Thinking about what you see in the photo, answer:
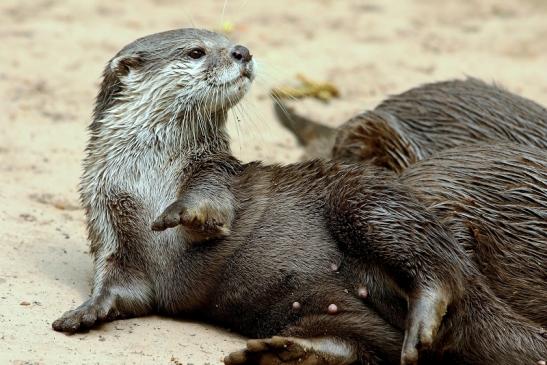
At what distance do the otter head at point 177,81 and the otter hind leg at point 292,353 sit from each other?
1160 millimetres

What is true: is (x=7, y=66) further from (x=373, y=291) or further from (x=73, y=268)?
(x=373, y=291)

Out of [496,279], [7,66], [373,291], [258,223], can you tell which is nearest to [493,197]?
[496,279]

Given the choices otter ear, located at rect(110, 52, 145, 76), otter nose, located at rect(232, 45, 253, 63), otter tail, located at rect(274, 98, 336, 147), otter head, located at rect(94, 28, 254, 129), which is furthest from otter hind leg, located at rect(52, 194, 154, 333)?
otter tail, located at rect(274, 98, 336, 147)

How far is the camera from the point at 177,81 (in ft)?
15.6

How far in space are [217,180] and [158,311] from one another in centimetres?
57

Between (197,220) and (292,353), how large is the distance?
0.64 metres

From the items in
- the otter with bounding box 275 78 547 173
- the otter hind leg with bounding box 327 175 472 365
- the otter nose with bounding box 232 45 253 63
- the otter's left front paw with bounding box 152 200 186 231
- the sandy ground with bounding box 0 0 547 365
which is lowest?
the sandy ground with bounding box 0 0 547 365

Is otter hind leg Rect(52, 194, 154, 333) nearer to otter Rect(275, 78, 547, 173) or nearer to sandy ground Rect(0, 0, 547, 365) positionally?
sandy ground Rect(0, 0, 547, 365)

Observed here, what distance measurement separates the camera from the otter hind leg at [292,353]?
3912mm

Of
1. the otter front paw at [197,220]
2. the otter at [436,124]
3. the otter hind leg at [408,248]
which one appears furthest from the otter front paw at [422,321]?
the otter at [436,124]

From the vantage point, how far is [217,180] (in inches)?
178

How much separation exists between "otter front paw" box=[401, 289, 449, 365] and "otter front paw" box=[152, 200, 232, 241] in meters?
0.79

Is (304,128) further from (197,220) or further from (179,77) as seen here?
(197,220)

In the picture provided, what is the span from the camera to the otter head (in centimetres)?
472
